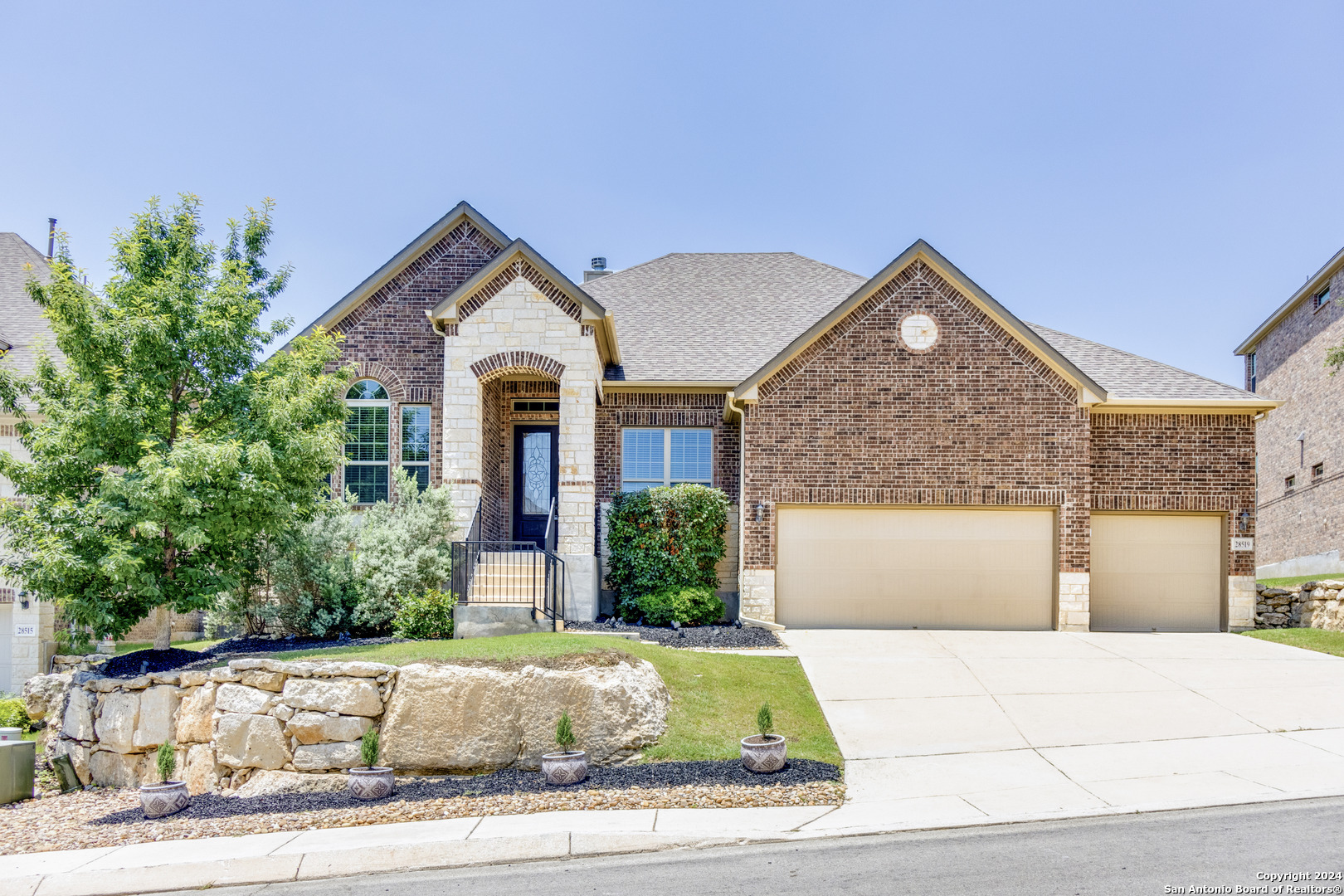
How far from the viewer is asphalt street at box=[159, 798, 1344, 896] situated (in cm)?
577

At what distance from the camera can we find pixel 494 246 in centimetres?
1778

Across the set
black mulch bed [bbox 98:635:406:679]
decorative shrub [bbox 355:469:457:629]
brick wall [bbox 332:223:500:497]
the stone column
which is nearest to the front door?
brick wall [bbox 332:223:500:497]

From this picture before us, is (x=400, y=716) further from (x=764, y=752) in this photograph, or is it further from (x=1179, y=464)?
(x=1179, y=464)

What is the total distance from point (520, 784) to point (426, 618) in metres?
4.77

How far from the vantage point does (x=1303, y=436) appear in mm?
25875

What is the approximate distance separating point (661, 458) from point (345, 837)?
425 inches

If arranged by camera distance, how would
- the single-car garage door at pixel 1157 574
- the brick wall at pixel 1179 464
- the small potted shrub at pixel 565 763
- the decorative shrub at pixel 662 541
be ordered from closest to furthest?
1. the small potted shrub at pixel 565 763
2. the decorative shrub at pixel 662 541
3. the brick wall at pixel 1179 464
4. the single-car garage door at pixel 1157 574

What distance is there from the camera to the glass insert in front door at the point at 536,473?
18.0 m

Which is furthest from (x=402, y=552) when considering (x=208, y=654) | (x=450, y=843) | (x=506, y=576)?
(x=450, y=843)

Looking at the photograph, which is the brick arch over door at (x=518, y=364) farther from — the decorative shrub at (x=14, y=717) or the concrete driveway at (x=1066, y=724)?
the decorative shrub at (x=14, y=717)

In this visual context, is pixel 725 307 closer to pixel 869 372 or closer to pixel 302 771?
pixel 869 372

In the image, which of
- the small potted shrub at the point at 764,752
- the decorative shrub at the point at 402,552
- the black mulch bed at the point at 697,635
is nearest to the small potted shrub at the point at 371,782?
the small potted shrub at the point at 764,752

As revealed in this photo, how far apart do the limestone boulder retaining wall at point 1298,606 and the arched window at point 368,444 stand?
16.3 m

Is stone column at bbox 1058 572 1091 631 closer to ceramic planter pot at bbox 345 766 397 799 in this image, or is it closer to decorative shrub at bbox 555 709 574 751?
decorative shrub at bbox 555 709 574 751
